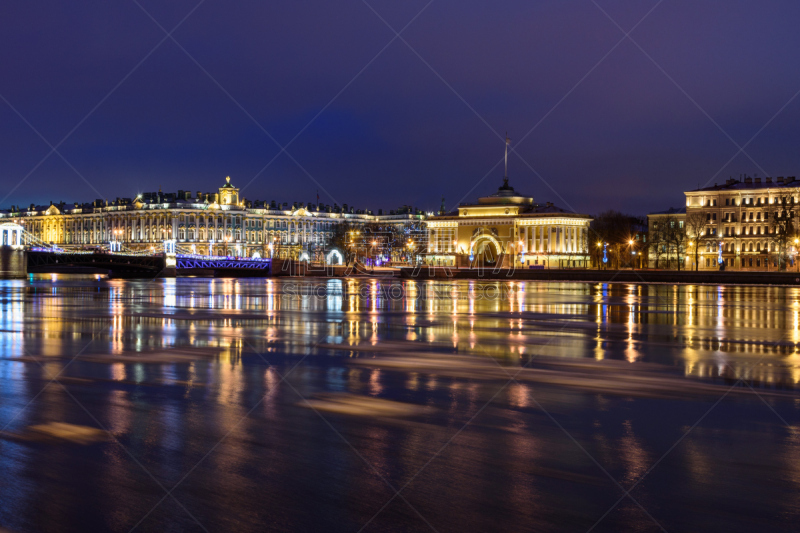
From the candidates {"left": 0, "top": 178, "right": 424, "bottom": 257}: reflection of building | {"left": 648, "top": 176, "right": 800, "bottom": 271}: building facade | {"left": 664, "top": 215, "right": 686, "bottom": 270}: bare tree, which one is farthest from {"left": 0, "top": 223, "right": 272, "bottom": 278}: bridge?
{"left": 648, "top": 176, "right": 800, "bottom": 271}: building facade

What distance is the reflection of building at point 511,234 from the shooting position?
119m

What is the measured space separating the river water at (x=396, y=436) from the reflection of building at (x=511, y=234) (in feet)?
336

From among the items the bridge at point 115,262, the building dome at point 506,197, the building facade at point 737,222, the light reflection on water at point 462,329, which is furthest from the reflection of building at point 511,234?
the light reflection on water at point 462,329

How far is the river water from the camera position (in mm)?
5695

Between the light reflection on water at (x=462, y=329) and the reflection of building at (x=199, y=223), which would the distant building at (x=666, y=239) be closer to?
the reflection of building at (x=199, y=223)

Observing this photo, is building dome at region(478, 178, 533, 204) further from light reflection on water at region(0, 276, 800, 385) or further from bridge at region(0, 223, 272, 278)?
light reflection on water at region(0, 276, 800, 385)

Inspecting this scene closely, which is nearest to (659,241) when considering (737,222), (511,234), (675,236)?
(675,236)

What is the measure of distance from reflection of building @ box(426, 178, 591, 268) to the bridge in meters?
37.4

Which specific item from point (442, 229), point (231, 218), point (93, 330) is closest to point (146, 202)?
point (231, 218)

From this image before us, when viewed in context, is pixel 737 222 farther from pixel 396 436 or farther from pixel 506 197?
pixel 396 436

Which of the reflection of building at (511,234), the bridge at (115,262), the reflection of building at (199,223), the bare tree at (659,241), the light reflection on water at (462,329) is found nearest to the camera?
the light reflection on water at (462,329)

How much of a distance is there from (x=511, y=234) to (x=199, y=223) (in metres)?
64.9

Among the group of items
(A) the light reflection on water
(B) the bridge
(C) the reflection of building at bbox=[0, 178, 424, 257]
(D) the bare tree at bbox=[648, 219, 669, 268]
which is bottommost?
(A) the light reflection on water

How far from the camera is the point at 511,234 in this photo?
4759 inches
